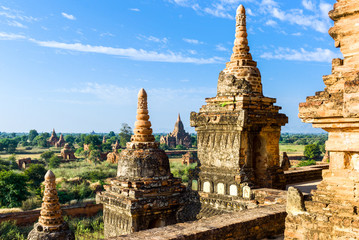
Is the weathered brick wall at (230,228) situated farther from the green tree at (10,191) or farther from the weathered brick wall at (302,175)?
the green tree at (10,191)

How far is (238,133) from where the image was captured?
7121 millimetres

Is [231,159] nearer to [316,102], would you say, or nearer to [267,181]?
[267,181]

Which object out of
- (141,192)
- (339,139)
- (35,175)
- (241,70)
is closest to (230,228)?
(339,139)

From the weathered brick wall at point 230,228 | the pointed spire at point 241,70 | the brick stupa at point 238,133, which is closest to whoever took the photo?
the weathered brick wall at point 230,228

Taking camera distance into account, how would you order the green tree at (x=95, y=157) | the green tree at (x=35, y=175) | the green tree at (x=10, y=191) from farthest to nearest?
the green tree at (x=95, y=157) < the green tree at (x=35, y=175) < the green tree at (x=10, y=191)

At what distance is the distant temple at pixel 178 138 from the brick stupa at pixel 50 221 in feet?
210

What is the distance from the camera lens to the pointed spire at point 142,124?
9.10m

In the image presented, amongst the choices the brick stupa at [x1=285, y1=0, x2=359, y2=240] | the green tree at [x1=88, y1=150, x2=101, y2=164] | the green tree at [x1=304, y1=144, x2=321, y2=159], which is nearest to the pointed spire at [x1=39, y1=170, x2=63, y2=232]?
the brick stupa at [x1=285, y1=0, x2=359, y2=240]

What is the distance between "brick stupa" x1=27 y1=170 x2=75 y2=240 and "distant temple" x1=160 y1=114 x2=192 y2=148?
210 feet

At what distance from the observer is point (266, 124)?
7500mm

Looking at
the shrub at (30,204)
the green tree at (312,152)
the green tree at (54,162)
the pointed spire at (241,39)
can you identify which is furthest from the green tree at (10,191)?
the green tree at (312,152)

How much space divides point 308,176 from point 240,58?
4861 mm

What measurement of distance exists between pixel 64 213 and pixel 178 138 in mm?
55645

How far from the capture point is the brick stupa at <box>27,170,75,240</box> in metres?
9.36
